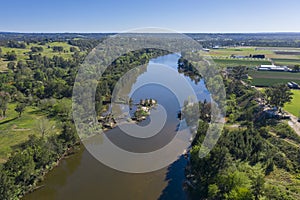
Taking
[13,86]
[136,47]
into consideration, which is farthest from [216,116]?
[136,47]

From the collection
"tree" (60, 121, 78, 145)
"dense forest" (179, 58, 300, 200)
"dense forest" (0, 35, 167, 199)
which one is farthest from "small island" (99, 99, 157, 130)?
"dense forest" (179, 58, 300, 200)

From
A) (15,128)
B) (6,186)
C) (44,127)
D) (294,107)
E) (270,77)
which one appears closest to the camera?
(6,186)

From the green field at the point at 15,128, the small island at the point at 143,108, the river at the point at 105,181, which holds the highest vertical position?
the small island at the point at 143,108

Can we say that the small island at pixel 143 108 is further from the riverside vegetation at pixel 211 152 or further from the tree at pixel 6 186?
the tree at pixel 6 186

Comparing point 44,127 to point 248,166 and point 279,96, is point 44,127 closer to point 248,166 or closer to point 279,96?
point 248,166

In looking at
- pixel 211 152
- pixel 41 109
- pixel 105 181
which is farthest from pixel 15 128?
pixel 211 152

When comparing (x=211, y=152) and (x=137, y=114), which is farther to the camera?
(x=137, y=114)

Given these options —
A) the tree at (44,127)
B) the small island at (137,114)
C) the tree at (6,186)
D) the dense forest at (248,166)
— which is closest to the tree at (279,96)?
the dense forest at (248,166)
